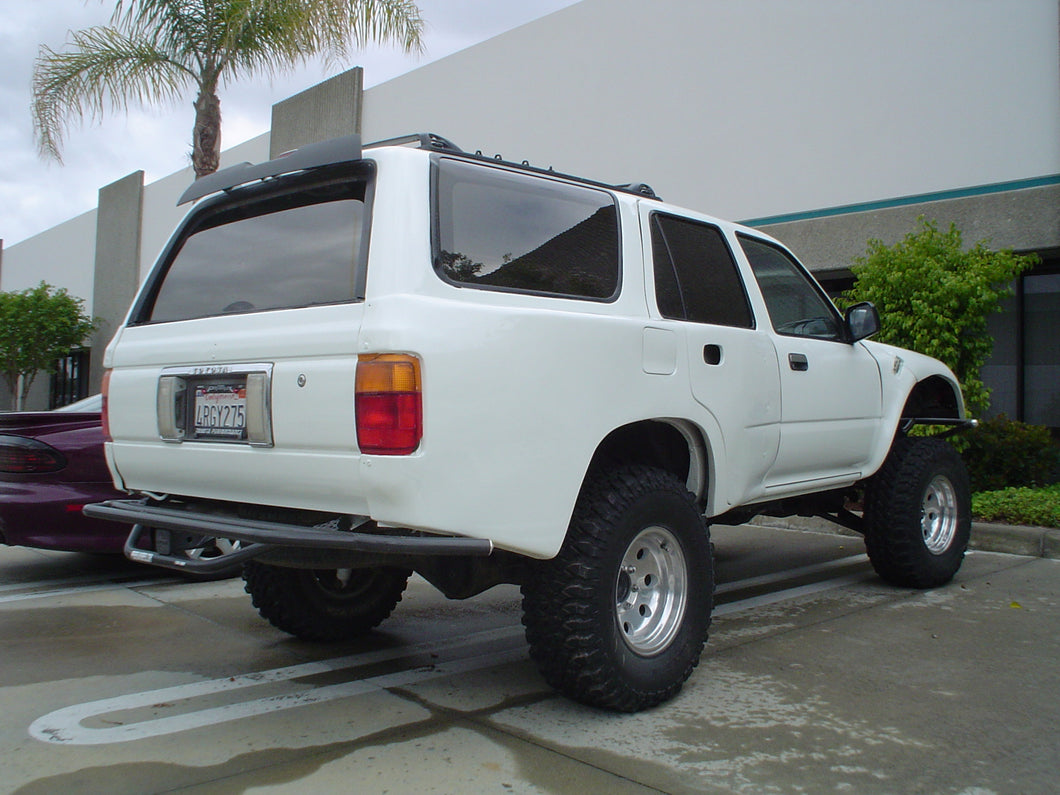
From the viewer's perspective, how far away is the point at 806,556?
664 cm

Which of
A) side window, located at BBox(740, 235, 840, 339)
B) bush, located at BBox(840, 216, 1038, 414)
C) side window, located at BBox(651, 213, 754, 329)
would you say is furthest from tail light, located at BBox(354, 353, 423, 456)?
bush, located at BBox(840, 216, 1038, 414)

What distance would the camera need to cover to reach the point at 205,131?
436 inches

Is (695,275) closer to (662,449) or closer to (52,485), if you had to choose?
(662,449)

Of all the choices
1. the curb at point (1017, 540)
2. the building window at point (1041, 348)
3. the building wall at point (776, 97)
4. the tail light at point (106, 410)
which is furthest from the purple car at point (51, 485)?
the building window at point (1041, 348)

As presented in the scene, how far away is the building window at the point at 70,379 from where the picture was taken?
2692cm

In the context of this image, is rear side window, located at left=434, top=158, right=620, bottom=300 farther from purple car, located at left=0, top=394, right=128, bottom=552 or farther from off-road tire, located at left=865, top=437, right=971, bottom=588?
purple car, located at left=0, top=394, right=128, bottom=552

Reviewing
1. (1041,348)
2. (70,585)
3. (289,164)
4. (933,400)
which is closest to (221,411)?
(289,164)

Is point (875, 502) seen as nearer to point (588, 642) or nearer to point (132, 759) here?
point (588, 642)

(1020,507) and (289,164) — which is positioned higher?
(289,164)

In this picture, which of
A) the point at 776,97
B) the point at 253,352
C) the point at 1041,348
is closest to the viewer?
the point at 253,352

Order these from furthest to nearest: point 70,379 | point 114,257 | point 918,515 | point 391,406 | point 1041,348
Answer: point 70,379 → point 114,257 → point 1041,348 → point 918,515 → point 391,406

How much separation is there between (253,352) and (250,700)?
1408 millimetres

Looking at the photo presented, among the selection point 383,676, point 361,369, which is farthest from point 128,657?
point 361,369

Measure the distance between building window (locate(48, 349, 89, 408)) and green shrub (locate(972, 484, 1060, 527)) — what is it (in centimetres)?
2535
